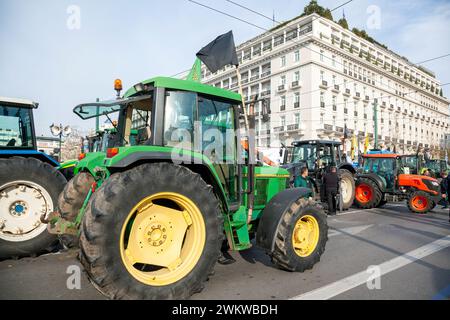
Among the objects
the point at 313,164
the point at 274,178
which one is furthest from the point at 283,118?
the point at 274,178

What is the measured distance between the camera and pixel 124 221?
9.43 feet

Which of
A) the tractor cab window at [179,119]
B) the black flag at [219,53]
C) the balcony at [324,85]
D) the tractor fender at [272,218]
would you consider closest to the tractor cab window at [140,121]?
the tractor cab window at [179,119]

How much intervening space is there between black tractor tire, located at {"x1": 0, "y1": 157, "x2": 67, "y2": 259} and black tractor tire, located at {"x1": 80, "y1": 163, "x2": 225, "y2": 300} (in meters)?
2.76

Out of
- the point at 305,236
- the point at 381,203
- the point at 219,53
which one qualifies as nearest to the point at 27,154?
the point at 219,53

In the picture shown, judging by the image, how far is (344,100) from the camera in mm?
46844

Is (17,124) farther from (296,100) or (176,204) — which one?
(296,100)

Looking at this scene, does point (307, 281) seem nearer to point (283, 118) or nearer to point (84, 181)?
point (84, 181)

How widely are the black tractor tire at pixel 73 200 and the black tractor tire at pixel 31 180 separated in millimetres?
1155

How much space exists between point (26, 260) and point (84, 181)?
1.91 metres

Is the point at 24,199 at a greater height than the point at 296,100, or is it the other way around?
the point at 296,100

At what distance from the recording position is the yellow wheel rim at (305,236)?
439 cm

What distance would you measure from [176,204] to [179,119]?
1037 millimetres

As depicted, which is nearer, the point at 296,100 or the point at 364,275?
the point at 364,275
